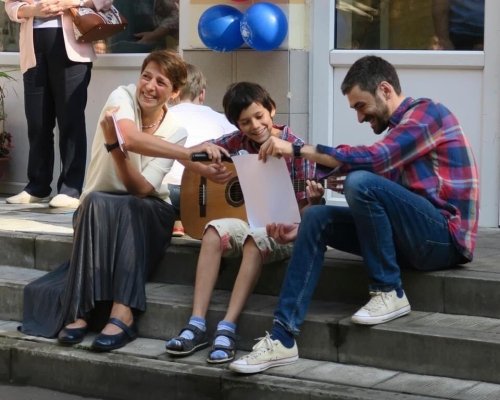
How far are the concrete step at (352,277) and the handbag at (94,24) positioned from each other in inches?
66.2

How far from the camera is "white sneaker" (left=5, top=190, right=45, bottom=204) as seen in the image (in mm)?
7945

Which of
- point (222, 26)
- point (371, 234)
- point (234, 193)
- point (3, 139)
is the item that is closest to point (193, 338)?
point (234, 193)

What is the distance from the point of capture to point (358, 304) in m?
5.35

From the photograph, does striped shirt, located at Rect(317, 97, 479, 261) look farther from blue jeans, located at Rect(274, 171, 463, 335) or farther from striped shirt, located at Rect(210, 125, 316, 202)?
striped shirt, located at Rect(210, 125, 316, 202)

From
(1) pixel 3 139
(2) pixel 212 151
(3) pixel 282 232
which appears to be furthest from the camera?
(1) pixel 3 139

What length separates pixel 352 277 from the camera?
5379mm

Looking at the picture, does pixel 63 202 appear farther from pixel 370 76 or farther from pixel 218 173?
pixel 370 76

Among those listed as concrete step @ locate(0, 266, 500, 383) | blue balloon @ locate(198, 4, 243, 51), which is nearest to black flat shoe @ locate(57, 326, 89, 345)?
concrete step @ locate(0, 266, 500, 383)

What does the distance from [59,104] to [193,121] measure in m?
1.67

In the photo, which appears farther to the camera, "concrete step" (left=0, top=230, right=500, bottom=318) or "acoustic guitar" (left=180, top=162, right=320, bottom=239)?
"acoustic guitar" (left=180, top=162, right=320, bottom=239)

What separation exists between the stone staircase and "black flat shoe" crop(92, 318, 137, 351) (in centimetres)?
4

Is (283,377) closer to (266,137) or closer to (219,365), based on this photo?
(219,365)

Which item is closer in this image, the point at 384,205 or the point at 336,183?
the point at 384,205

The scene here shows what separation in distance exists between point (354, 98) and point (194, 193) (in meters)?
1.16
